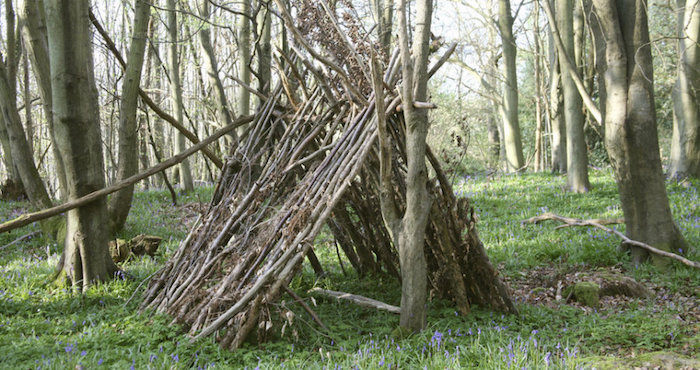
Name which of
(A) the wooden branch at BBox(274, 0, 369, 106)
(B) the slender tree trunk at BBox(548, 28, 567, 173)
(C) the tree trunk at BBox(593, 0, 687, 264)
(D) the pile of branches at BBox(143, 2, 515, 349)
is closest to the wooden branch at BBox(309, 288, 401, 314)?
(D) the pile of branches at BBox(143, 2, 515, 349)

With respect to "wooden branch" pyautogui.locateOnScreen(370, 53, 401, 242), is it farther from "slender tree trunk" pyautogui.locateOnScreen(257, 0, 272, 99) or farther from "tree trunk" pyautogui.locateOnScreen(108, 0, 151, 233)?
"tree trunk" pyautogui.locateOnScreen(108, 0, 151, 233)

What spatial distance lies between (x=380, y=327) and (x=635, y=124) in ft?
11.8

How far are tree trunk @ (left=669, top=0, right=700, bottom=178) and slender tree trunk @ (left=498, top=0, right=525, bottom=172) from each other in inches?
214

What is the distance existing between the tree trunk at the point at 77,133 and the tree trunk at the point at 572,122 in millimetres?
7834

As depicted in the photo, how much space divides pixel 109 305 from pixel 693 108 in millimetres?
10195

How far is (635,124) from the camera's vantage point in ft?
17.9

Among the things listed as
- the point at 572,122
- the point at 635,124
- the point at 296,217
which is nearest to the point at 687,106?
the point at 572,122

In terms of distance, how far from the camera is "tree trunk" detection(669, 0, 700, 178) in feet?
31.1

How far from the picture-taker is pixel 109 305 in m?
4.30

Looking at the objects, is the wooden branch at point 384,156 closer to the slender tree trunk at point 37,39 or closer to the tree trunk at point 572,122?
the slender tree trunk at point 37,39

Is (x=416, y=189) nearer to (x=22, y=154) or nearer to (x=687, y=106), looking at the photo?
(x=22, y=154)

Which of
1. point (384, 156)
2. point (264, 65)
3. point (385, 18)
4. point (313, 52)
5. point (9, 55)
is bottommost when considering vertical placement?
point (384, 156)

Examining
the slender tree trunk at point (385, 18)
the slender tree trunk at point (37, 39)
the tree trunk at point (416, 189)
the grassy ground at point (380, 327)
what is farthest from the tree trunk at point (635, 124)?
the slender tree trunk at point (37, 39)

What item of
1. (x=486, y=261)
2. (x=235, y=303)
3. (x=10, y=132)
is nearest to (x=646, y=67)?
(x=486, y=261)
